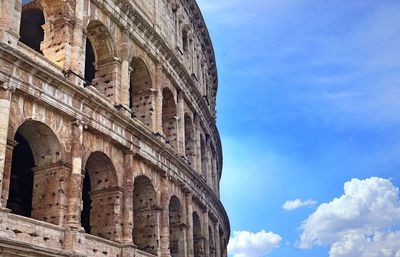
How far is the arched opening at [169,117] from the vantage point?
2062 cm

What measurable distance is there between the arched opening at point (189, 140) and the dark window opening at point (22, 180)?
7.79 m

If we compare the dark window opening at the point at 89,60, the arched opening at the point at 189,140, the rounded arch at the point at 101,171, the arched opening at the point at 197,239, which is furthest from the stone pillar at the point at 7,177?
the arched opening at the point at 189,140

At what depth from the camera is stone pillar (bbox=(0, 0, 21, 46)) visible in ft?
39.9

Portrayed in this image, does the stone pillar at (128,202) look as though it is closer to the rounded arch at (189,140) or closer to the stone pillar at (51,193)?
the stone pillar at (51,193)

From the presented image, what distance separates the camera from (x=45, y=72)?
41.5ft

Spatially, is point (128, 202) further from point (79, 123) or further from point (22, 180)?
point (22, 180)

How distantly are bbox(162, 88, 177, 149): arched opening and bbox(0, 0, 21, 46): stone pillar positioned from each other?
8.55m

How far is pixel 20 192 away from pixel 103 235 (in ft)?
11.3

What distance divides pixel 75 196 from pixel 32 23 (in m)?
7.01

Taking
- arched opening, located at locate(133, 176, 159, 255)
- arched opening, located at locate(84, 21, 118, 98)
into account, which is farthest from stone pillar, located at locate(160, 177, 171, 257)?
arched opening, located at locate(84, 21, 118, 98)

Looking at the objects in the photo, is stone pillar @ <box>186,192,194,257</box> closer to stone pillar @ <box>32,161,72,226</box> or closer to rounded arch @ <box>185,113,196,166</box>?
rounded arch @ <box>185,113,196,166</box>

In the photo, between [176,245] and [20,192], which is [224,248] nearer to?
[176,245]

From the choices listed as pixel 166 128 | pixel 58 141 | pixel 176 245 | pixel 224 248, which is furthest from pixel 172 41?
pixel 224 248

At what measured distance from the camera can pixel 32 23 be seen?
17.4 meters
